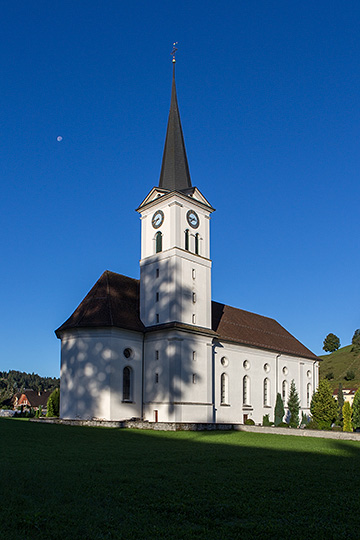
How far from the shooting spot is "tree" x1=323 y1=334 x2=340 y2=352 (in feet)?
500

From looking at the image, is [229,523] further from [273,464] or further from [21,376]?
[21,376]

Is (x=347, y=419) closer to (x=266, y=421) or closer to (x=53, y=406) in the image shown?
(x=266, y=421)

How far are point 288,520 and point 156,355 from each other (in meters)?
30.4

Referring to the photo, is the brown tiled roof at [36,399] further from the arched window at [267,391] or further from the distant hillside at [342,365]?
the distant hillside at [342,365]

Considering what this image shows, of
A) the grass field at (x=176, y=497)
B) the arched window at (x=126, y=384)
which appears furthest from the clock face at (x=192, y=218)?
the grass field at (x=176, y=497)

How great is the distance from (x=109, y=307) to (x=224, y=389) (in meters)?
13.1

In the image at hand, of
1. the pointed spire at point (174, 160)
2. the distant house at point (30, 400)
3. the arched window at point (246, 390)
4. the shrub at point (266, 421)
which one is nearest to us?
the pointed spire at point (174, 160)

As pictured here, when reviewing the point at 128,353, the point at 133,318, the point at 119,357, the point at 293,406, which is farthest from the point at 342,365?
the point at 119,357

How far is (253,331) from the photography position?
165ft

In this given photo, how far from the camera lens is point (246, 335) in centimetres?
4750

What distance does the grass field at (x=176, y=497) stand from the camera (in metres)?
7.44

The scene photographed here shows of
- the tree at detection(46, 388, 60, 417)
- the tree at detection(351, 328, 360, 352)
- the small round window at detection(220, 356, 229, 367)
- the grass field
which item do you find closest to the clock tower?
the small round window at detection(220, 356, 229, 367)

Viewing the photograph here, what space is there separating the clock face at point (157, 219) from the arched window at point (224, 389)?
1449 cm

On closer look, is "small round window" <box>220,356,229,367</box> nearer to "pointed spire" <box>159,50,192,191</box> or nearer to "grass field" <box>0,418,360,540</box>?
"pointed spire" <box>159,50,192,191</box>
